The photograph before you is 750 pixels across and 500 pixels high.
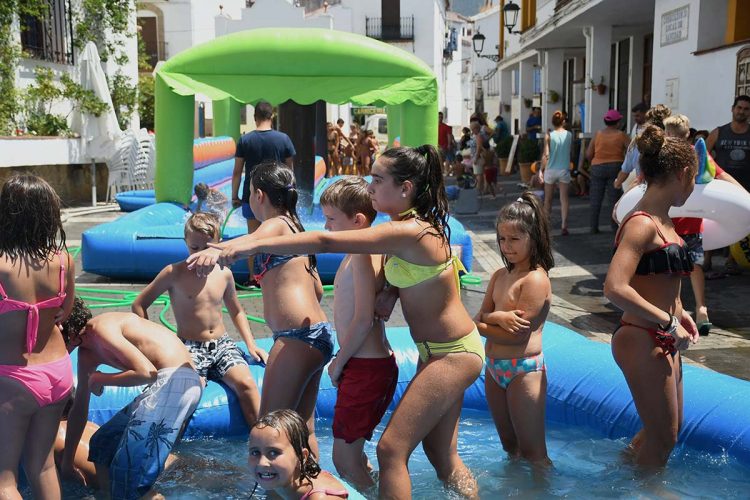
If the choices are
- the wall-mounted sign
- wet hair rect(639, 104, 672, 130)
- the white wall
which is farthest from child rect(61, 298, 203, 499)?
the wall-mounted sign

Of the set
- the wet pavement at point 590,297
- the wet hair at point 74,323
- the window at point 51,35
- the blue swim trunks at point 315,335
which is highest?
the window at point 51,35

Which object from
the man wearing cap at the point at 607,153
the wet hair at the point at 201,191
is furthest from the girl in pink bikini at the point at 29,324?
the man wearing cap at the point at 607,153

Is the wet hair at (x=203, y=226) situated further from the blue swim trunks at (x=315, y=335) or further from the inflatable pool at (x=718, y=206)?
the inflatable pool at (x=718, y=206)

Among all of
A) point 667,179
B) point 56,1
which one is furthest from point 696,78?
point 56,1

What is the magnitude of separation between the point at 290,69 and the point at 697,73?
509 cm

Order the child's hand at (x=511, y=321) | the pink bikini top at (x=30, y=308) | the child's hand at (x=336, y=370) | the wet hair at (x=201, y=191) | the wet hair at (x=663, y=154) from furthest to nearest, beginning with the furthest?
the wet hair at (x=201, y=191) < the child's hand at (x=511, y=321) < the wet hair at (x=663, y=154) < the child's hand at (x=336, y=370) < the pink bikini top at (x=30, y=308)

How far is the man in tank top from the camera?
8.01 m

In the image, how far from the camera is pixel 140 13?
31.5 meters

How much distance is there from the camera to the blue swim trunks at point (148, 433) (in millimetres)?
3562

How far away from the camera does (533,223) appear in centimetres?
375

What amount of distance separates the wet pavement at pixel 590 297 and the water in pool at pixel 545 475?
154 cm

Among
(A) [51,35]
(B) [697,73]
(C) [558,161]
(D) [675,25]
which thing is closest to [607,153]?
(C) [558,161]

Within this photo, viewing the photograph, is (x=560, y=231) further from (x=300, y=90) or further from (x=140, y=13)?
(x=140, y=13)

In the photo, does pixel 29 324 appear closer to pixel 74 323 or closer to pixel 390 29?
pixel 74 323
